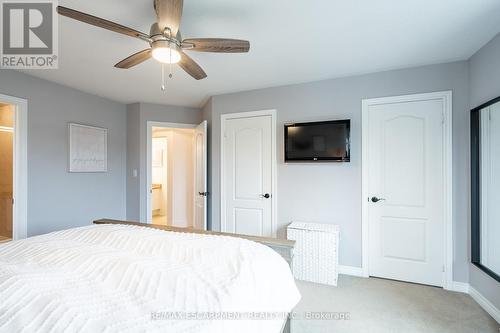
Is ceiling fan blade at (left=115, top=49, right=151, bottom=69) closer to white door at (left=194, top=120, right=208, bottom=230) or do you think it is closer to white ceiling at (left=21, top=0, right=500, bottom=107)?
white ceiling at (left=21, top=0, right=500, bottom=107)

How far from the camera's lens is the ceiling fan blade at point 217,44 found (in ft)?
5.15

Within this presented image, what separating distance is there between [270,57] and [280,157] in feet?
4.22

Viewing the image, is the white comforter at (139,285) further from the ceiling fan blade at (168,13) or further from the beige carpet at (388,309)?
the ceiling fan blade at (168,13)

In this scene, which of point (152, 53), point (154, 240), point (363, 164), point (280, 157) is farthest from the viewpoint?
point (280, 157)

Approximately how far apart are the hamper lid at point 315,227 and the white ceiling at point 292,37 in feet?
5.92

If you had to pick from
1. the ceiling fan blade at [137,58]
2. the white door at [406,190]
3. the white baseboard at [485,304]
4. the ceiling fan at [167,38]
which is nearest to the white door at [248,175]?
the white door at [406,190]

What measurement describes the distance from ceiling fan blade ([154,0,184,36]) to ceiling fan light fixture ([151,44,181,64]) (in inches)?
3.9

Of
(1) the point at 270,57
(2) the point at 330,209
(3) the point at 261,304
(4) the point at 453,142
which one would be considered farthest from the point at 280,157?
(3) the point at 261,304

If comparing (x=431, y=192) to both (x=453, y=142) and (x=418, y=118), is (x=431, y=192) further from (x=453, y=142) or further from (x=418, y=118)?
(x=418, y=118)

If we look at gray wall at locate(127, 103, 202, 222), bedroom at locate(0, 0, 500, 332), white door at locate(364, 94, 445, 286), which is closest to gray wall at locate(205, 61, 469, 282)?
bedroom at locate(0, 0, 500, 332)

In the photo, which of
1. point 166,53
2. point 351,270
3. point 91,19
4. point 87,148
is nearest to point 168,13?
point 166,53

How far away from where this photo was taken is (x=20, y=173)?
2.78 metres

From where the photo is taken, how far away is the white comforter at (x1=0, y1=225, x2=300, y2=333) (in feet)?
2.50

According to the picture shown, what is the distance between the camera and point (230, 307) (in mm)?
891
